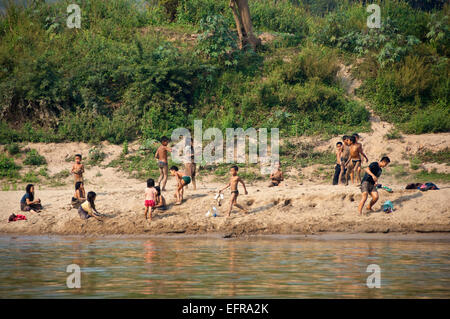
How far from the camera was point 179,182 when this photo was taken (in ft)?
47.8

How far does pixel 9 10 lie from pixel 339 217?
18.3 metres

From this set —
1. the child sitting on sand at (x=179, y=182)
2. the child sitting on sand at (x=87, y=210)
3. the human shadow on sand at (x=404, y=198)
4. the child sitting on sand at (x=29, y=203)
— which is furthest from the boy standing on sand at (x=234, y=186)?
the child sitting on sand at (x=29, y=203)

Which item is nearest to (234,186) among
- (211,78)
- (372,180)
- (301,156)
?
(372,180)

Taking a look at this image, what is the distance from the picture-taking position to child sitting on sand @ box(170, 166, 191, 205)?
14508 mm

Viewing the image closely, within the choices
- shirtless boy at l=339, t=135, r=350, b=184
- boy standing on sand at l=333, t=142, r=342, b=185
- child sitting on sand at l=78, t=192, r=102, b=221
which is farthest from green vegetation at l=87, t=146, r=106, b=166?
shirtless boy at l=339, t=135, r=350, b=184

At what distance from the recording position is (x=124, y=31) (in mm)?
25594

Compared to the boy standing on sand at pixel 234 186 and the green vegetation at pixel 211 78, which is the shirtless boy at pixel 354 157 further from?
the green vegetation at pixel 211 78

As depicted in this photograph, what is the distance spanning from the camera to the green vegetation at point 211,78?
21.1 metres

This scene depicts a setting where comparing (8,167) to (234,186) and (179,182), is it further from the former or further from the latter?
(234,186)

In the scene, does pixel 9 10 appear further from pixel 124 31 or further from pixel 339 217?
pixel 339 217

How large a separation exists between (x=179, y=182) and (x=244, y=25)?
12.0m

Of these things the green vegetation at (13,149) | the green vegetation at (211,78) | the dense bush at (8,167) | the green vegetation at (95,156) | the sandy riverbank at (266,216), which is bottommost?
the sandy riverbank at (266,216)

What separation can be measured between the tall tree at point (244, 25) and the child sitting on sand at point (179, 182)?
35.6ft
